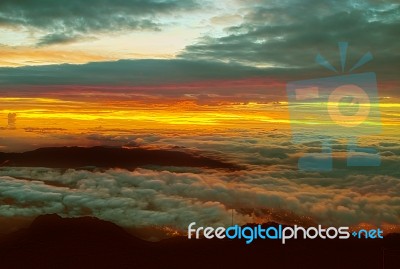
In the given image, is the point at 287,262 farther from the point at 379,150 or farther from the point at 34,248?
the point at 34,248

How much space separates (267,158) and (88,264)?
91369 mm

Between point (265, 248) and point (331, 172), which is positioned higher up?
point (331, 172)

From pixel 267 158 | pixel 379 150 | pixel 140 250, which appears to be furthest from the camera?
pixel 140 250

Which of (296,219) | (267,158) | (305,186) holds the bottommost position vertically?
(296,219)

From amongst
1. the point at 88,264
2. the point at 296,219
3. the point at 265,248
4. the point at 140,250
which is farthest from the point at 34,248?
the point at 296,219

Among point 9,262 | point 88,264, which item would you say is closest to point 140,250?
point 88,264

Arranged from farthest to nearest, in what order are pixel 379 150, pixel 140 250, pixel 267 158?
1. pixel 140 250
2. pixel 267 158
3. pixel 379 150

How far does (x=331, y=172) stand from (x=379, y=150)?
94.9 feet

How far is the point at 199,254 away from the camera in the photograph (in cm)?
17825

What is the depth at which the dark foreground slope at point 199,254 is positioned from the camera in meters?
170

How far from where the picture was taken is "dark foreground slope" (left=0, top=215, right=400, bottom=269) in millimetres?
170250

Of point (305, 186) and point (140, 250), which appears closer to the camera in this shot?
point (305, 186)

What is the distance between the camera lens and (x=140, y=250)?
631ft

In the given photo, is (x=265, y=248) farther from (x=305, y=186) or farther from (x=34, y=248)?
(x=34, y=248)
